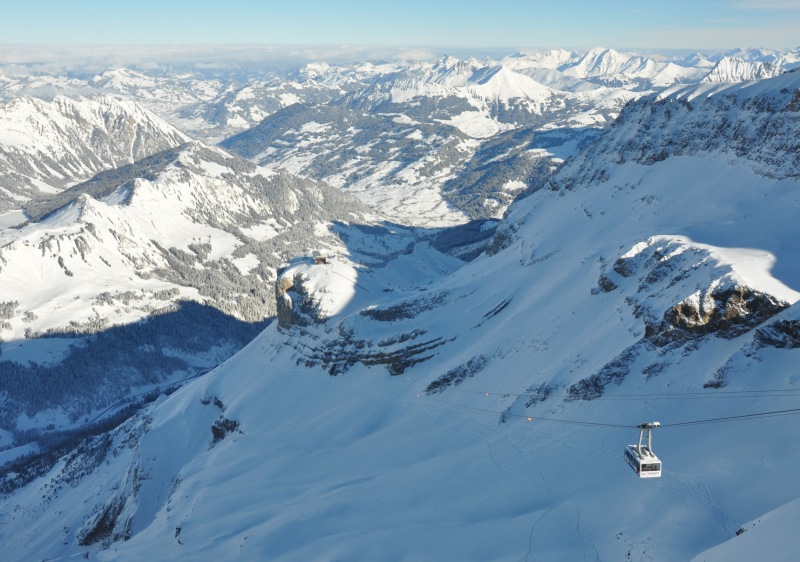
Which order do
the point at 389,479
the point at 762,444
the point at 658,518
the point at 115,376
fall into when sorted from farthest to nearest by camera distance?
the point at 115,376 → the point at 389,479 → the point at 762,444 → the point at 658,518

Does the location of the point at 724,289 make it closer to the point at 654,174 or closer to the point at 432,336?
the point at 432,336

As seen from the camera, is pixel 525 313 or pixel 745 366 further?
pixel 525 313

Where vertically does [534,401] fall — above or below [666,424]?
below

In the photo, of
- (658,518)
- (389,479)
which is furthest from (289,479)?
(658,518)

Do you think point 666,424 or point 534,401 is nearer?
point 666,424

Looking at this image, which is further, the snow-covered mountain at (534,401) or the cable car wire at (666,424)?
the cable car wire at (666,424)

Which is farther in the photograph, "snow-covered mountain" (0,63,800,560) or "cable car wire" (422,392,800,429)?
"cable car wire" (422,392,800,429)

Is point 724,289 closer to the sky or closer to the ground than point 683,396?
closer to the sky

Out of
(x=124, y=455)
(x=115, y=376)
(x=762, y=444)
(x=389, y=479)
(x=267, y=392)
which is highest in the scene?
(x=762, y=444)
